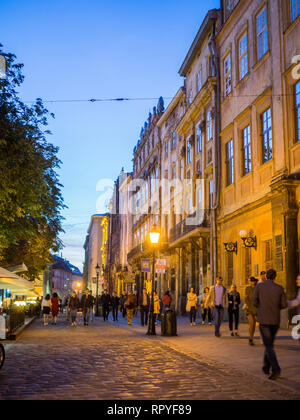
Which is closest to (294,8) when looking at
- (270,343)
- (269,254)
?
(269,254)

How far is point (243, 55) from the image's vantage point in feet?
78.5

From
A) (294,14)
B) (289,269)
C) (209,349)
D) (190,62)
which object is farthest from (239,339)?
(190,62)

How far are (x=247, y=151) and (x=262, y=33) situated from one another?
5.08 metres

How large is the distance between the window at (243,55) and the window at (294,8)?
4652 mm

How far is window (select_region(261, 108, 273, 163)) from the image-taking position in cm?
2041

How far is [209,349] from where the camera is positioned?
1266 cm

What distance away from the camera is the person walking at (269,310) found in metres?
8.16

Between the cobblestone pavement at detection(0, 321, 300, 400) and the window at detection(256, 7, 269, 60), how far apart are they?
549 inches

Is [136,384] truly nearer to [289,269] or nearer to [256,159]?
[289,269]

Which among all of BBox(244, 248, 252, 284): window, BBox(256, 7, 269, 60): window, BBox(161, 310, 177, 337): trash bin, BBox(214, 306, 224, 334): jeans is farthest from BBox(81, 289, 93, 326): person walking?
BBox(256, 7, 269, 60): window

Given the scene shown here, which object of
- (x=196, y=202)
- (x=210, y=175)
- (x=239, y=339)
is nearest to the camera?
(x=239, y=339)

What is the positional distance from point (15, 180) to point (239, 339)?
867cm

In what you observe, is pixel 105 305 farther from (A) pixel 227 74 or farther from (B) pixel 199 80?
(B) pixel 199 80

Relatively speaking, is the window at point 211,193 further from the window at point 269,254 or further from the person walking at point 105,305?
the person walking at point 105,305
